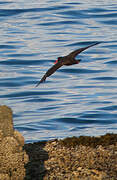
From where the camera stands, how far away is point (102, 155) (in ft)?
35.8

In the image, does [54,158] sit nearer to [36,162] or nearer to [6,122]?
[36,162]

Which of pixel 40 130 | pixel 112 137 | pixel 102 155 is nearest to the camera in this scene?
pixel 102 155

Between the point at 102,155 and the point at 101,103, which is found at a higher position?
the point at 102,155

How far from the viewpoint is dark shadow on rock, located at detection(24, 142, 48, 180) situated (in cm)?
1026

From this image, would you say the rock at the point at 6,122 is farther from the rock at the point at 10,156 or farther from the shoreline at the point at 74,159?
the shoreline at the point at 74,159

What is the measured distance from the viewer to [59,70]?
29.6 metres

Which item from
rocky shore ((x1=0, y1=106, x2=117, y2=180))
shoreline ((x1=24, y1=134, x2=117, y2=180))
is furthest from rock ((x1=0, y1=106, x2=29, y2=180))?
shoreline ((x1=24, y1=134, x2=117, y2=180))

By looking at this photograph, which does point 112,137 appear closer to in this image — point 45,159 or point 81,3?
point 45,159

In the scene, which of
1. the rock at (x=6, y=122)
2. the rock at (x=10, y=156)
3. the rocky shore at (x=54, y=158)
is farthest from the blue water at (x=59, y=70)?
the rock at (x=10, y=156)

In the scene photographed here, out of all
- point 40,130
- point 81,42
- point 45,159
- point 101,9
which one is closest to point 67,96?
point 40,130

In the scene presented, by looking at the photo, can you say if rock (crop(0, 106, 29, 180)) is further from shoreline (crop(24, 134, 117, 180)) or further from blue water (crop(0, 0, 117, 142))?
blue water (crop(0, 0, 117, 142))

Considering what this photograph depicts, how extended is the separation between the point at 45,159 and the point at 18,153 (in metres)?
1.20

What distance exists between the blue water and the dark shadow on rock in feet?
19.1

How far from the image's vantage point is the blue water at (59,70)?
802 inches
